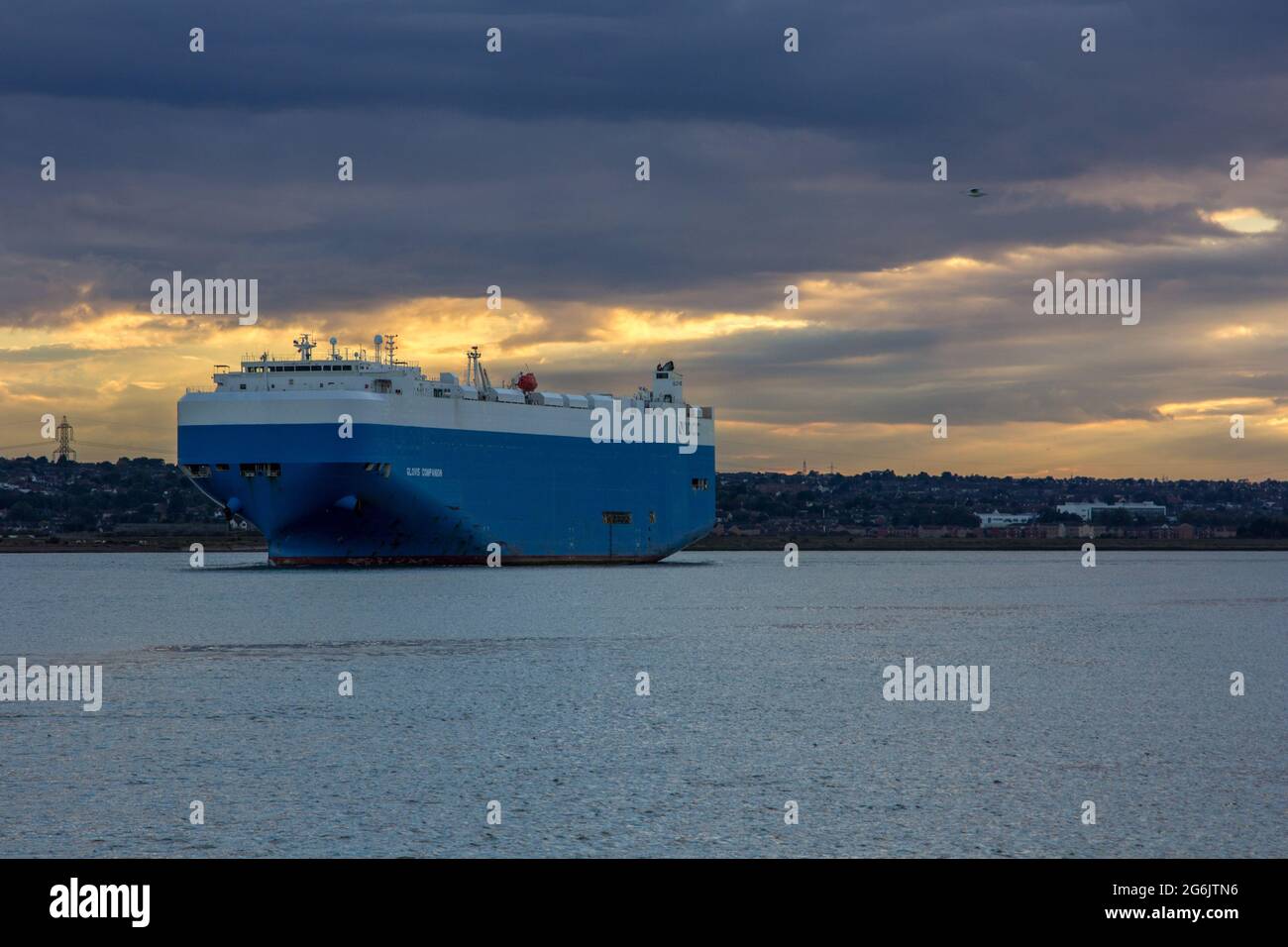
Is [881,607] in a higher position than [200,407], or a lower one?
lower

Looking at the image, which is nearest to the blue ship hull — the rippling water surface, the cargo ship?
the cargo ship

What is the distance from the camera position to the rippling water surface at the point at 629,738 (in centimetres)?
1819

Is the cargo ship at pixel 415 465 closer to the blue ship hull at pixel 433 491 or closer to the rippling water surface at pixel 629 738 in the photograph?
the blue ship hull at pixel 433 491

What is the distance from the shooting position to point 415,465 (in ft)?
231

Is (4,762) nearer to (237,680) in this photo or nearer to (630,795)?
(630,795)

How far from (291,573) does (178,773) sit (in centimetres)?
5197

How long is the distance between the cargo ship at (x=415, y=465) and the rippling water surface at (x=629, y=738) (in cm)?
1492

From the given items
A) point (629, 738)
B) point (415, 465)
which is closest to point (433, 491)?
point (415, 465)

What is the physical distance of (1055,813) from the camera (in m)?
19.2

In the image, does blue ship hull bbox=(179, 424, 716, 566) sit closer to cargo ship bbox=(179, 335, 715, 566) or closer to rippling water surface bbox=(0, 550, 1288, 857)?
cargo ship bbox=(179, 335, 715, 566)

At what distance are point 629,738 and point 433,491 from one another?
47624mm

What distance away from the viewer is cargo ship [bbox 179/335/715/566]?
220 ft
